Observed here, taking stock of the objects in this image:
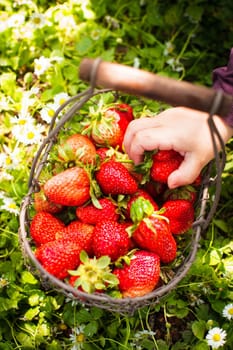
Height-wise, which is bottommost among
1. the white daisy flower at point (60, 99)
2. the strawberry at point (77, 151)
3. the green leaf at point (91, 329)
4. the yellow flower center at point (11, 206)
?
the green leaf at point (91, 329)

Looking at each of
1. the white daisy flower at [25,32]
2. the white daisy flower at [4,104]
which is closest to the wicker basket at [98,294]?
the white daisy flower at [4,104]

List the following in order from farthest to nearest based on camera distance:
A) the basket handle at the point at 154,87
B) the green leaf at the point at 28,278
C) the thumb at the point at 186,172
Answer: the green leaf at the point at 28,278
the thumb at the point at 186,172
the basket handle at the point at 154,87

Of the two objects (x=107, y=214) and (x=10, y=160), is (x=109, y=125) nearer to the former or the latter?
(x=107, y=214)

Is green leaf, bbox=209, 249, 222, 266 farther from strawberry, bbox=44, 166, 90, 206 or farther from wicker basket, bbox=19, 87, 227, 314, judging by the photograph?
strawberry, bbox=44, 166, 90, 206

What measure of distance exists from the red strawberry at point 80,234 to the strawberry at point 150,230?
91 mm

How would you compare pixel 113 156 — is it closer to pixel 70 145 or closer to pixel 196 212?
pixel 70 145

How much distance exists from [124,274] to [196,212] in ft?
0.75

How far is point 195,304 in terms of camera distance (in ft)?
4.45

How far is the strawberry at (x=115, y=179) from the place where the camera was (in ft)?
3.78

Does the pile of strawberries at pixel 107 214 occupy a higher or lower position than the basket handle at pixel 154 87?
lower

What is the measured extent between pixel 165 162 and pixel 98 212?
0.57 ft

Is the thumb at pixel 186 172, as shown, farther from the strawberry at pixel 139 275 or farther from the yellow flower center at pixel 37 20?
the yellow flower center at pixel 37 20

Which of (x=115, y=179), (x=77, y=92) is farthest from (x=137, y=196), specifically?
(x=77, y=92)

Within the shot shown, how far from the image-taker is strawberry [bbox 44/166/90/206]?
1.14m
